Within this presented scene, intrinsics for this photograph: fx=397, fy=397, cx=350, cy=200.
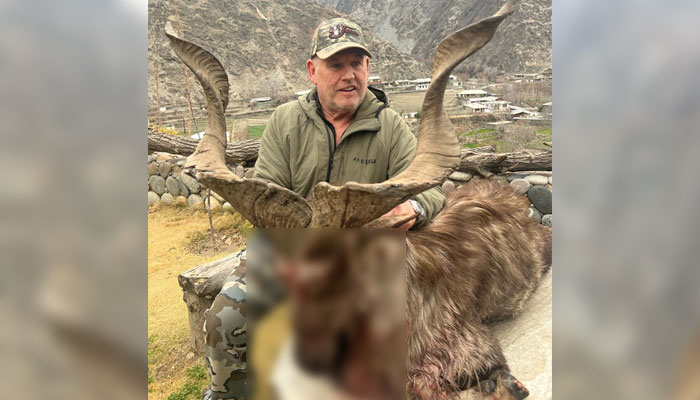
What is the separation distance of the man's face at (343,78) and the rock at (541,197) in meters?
4.77

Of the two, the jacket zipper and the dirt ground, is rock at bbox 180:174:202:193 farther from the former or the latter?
the jacket zipper

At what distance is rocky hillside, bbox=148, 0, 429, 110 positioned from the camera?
49.2ft

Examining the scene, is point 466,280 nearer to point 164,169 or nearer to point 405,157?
point 405,157

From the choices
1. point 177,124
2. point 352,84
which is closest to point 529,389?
point 352,84

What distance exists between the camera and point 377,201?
4.66 ft

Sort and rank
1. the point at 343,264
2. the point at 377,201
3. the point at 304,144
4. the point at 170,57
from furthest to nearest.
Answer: the point at 170,57 → the point at 304,144 → the point at 377,201 → the point at 343,264

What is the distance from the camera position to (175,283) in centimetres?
599

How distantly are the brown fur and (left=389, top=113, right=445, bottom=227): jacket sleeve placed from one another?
19 centimetres

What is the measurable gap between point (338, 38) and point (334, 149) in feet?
2.26

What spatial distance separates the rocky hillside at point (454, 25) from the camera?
9.77 m

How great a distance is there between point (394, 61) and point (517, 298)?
860cm

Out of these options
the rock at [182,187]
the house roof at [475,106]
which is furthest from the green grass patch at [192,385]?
the house roof at [475,106]
